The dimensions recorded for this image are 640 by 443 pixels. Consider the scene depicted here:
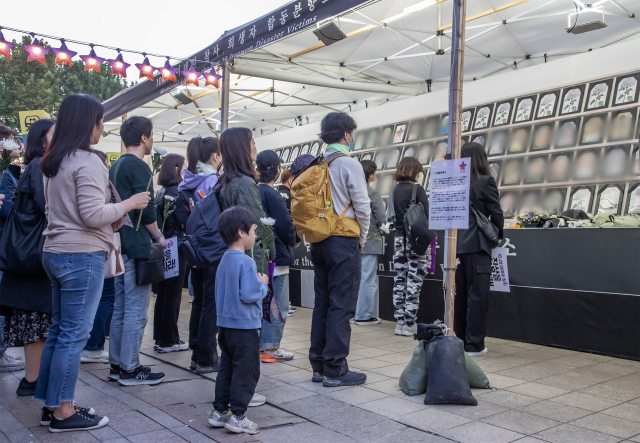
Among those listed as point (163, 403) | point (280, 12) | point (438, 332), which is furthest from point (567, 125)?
point (163, 403)

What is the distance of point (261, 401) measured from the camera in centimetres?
321

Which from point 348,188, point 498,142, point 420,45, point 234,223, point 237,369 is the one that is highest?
point 420,45

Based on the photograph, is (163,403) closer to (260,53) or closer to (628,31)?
(260,53)

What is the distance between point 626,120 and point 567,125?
0.73 metres

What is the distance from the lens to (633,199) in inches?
257

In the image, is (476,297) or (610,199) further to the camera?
(610,199)

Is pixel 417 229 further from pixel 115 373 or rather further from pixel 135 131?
pixel 115 373

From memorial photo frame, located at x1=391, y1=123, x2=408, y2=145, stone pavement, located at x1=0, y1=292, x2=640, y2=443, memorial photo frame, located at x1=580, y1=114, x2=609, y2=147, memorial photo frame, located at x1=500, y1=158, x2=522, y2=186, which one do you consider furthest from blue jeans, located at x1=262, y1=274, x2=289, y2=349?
memorial photo frame, located at x1=391, y1=123, x2=408, y2=145

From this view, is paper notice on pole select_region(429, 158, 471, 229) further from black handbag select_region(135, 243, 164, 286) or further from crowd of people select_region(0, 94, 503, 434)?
black handbag select_region(135, 243, 164, 286)

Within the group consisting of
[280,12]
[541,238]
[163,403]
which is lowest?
[163,403]

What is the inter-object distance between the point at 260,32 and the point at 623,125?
4416 mm

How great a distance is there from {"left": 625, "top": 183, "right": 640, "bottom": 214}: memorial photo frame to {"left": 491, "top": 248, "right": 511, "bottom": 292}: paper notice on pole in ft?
9.26

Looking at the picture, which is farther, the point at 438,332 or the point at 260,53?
the point at 260,53

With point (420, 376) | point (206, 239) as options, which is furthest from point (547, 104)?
point (206, 239)
